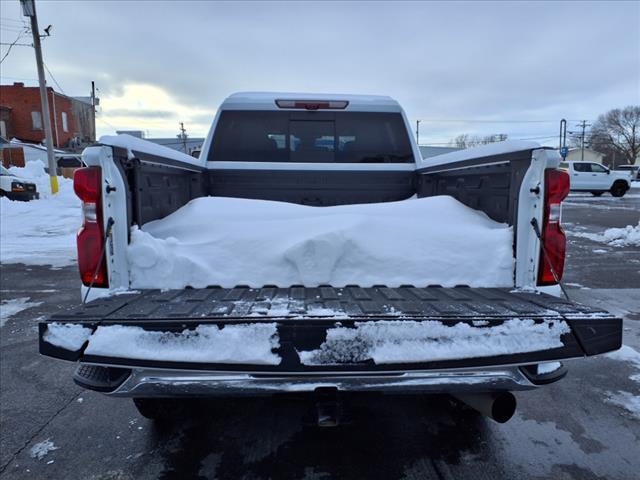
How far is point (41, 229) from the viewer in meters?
13.1

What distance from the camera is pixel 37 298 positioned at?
6.27m

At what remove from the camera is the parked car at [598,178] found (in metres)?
28.1

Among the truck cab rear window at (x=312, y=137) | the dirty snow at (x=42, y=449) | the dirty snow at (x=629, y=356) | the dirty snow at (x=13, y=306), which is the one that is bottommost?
the dirty snow at (x=629, y=356)

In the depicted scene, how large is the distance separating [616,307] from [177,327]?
19.1 feet

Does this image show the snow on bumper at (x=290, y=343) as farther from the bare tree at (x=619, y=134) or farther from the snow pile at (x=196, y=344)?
the bare tree at (x=619, y=134)

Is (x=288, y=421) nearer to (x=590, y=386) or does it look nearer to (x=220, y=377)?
(x=220, y=377)

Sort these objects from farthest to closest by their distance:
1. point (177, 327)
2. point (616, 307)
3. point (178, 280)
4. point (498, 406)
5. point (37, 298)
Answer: point (37, 298) < point (616, 307) < point (178, 280) < point (498, 406) < point (177, 327)

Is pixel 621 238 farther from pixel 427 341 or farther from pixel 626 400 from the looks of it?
pixel 427 341

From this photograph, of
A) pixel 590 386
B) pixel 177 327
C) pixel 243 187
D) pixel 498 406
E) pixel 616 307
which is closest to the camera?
pixel 177 327

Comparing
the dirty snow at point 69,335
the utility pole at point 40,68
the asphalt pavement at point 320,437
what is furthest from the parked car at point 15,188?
the dirty snow at point 69,335

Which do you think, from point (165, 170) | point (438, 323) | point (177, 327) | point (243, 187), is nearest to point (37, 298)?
point (243, 187)

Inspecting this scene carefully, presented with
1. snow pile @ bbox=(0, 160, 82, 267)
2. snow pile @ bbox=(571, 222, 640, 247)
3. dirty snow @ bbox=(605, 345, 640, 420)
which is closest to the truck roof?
dirty snow @ bbox=(605, 345, 640, 420)

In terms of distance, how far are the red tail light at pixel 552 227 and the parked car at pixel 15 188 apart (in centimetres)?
1886

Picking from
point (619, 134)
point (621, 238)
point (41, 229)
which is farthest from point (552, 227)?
point (619, 134)
